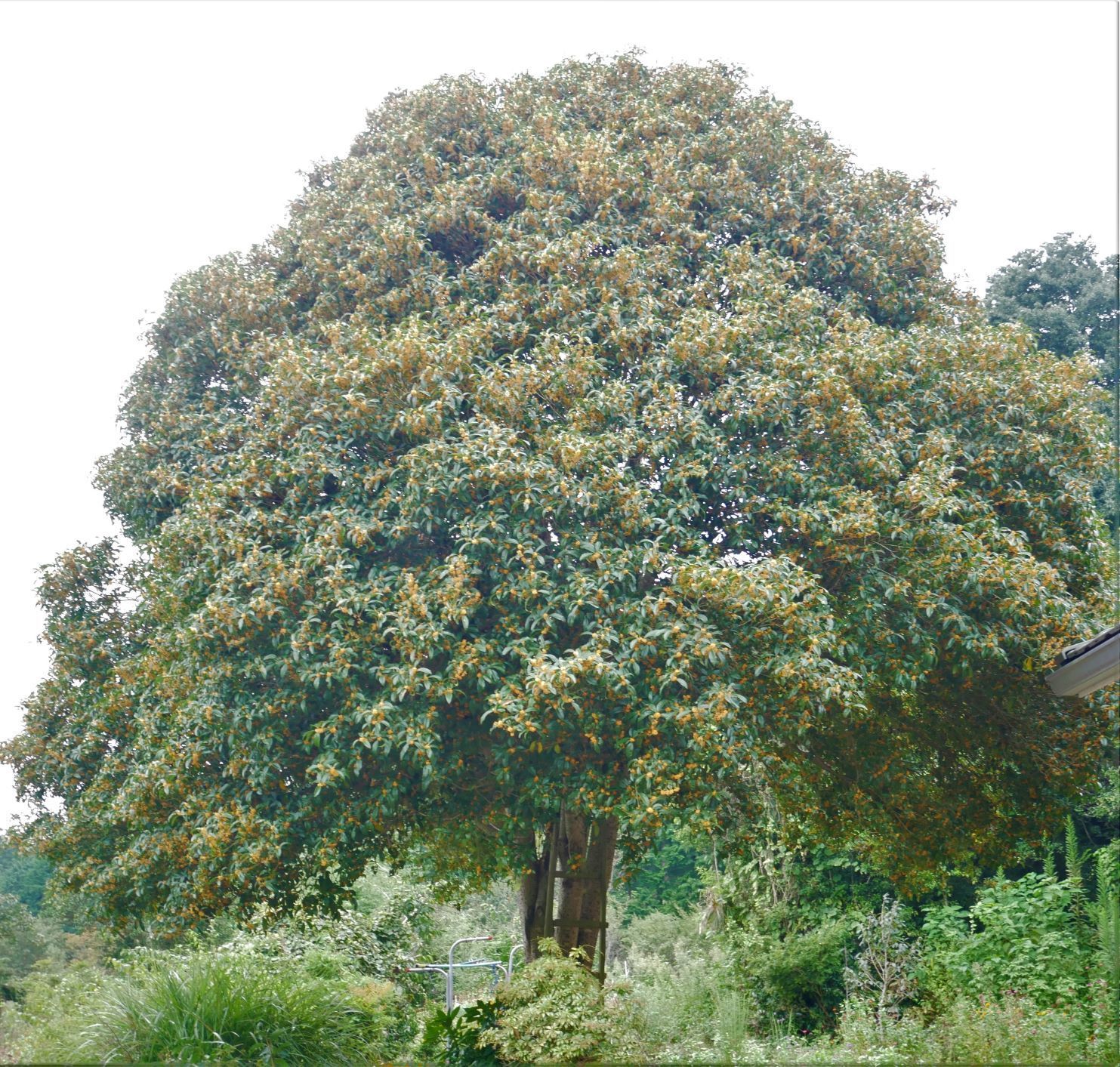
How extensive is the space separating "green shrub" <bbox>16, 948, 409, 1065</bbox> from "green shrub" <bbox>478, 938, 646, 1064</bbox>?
119 centimetres

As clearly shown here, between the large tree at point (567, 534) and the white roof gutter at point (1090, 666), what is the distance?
980mm

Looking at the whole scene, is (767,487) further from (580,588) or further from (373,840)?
(373,840)

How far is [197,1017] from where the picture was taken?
6434 millimetres

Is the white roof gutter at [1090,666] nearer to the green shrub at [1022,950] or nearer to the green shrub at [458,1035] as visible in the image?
the green shrub at [1022,950]

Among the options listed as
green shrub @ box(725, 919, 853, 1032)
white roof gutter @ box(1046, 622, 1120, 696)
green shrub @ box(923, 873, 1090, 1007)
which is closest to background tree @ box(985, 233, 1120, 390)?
green shrub @ box(923, 873, 1090, 1007)

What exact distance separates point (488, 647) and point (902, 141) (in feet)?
30.6

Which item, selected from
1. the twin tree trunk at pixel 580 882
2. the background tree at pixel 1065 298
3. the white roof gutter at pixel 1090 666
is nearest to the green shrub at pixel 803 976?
the twin tree trunk at pixel 580 882

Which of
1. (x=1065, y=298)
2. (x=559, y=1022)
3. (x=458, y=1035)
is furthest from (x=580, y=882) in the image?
(x=1065, y=298)

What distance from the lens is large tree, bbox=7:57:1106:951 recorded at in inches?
285

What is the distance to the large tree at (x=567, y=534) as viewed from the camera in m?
7.25

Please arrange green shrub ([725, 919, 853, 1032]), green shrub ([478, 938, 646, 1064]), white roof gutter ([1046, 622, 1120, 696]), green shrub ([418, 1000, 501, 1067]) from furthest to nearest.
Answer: green shrub ([725, 919, 853, 1032]) < green shrub ([418, 1000, 501, 1067]) < green shrub ([478, 938, 646, 1064]) < white roof gutter ([1046, 622, 1120, 696])

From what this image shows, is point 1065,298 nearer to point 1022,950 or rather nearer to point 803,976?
point 1022,950

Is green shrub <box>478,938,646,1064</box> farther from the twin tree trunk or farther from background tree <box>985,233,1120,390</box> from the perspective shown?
background tree <box>985,233,1120,390</box>

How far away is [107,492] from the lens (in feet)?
34.4
